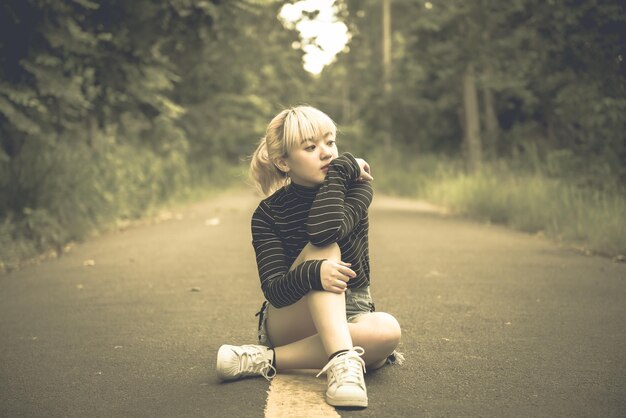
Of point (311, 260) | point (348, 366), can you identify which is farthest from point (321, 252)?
point (348, 366)

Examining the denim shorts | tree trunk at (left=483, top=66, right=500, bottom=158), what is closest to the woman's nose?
the denim shorts

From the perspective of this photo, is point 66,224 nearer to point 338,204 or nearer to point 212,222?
point 212,222

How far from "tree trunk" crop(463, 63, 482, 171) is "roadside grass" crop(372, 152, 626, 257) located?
3.40 feet

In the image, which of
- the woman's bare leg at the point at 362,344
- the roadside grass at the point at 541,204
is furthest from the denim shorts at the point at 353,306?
the roadside grass at the point at 541,204

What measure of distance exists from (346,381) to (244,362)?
70 cm

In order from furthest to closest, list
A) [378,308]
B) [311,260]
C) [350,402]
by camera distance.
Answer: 1. [378,308]
2. [311,260]
3. [350,402]

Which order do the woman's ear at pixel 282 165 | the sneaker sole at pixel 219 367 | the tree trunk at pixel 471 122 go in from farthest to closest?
the tree trunk at pixel 471 122 → the woman's ear at pixel 282 165 → the sneaker sole at pixel 219 367

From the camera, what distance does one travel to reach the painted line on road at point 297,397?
343cm

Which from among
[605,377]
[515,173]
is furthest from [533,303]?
[515,173]

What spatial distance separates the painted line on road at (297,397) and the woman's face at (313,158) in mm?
1002

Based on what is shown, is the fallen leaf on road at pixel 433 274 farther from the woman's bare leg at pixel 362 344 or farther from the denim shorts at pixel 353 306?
the woman's bare leg at pixel 362 344

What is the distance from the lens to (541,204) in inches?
479

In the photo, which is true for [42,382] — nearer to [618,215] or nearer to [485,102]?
[618,215]

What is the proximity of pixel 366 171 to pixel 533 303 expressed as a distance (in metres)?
2.65
